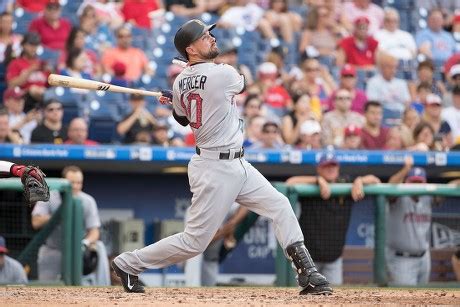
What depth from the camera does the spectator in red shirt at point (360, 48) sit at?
43.5 ft

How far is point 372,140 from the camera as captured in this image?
10.9m

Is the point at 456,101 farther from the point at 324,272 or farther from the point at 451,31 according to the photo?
the point at 324,272

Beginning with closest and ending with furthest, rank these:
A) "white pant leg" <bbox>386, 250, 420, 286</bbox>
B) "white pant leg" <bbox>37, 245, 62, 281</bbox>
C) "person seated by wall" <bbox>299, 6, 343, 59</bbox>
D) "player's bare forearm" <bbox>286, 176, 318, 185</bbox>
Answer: "white pant leg" <bbox>37, 245, 62, 281</bbox> → "player's bare forearm" <bbox>286, 176, 318, 185</bbox> → "white pant leg" <bbox>386, 250, 420, 286</bbox> → "person seated by wall" <bbox>299, 6, 343, 59</bbox>

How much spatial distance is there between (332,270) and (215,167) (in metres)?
2.80

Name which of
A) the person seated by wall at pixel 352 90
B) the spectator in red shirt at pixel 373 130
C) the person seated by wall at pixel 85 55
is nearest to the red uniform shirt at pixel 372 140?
the spectator in red shirt at pixel 373 130

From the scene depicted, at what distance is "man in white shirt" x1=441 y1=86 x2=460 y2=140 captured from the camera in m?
11.9

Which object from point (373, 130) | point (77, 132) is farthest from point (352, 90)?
point (77, 132)

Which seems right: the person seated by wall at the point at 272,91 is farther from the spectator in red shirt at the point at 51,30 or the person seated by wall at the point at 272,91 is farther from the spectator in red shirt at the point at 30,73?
the spectator in red shirt at the point at 30,73

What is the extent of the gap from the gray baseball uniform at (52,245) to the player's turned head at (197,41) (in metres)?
2.75

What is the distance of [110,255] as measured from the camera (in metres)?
9.95

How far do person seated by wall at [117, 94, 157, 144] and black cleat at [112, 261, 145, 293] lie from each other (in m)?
3.58

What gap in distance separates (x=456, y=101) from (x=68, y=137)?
14.6 feet

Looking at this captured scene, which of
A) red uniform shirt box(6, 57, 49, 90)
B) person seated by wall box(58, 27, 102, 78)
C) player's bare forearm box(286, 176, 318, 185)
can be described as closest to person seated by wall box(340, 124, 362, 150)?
player's bare forearm box(286, 176, 318, 185)

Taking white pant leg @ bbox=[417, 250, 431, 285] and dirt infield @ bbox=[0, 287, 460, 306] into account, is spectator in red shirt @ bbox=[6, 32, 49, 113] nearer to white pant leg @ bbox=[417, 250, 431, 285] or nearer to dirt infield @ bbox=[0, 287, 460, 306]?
dirt infield @ bbox=[0, 287, 460, 306]
